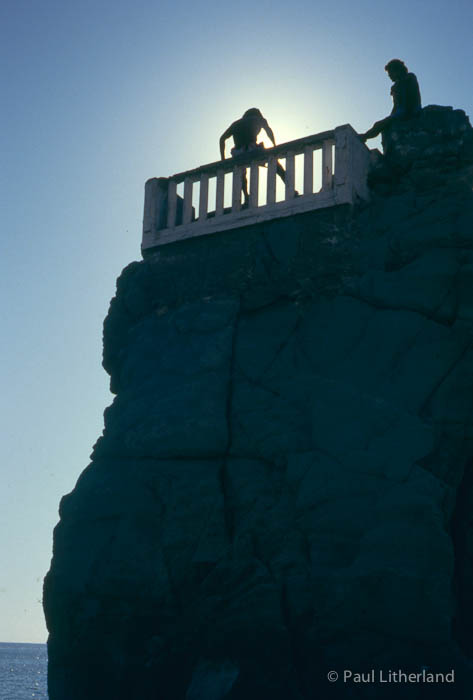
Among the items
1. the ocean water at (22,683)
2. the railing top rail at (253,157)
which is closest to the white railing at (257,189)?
the railing top rail at (253,157)

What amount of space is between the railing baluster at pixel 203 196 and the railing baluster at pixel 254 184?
687 mm

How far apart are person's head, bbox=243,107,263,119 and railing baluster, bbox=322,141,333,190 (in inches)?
73.6

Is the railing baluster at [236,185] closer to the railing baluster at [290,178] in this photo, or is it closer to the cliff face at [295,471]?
the cliff face at [295,471]

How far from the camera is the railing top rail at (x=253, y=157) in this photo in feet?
36.0

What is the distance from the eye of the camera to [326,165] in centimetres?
1090

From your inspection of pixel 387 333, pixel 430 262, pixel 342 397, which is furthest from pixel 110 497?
pixel 430 262

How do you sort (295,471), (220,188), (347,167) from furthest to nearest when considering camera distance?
(220,188)
(347,167)
(295,471)

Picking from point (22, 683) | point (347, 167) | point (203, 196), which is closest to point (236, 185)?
point (203, 196)

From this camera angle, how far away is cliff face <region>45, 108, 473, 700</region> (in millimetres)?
8680

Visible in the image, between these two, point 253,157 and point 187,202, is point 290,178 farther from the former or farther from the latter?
point 187,202

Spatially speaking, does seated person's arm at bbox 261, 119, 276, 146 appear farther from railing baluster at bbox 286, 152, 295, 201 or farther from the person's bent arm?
railing baluster at bbox 286, 152, 295, 201

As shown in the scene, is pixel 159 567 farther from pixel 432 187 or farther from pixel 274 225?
pixel 432 187

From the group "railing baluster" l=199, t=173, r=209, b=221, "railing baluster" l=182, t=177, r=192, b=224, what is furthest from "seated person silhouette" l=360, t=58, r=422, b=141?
"railing baluster" l=182, t=177, r=192, b=224

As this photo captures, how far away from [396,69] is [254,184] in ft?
8.06
